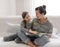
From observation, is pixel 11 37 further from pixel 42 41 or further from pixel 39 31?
pixel 42 41

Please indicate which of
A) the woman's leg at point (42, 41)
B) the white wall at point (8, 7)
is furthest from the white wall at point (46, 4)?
the woman's leg at point (42, 41)

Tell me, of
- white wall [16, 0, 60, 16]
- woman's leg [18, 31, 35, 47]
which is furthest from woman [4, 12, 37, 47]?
white wall [16, 0, 60, 16]

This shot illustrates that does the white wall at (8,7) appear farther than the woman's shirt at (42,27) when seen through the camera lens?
Yes

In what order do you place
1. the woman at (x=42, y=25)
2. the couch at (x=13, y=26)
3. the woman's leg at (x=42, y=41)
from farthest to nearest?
the couch at (x=13, y=26) < the woman at (x=42, y=25) < the woman's leg at (x=42, y=41)

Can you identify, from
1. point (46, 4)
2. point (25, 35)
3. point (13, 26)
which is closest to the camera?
point (25, 35)

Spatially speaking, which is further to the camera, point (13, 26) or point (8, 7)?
point (8, 7)

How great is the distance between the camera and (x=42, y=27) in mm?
2559

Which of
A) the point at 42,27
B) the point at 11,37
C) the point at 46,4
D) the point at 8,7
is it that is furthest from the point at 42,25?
the point at 8,7

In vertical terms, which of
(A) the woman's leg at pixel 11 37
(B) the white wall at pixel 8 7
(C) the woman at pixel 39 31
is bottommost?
(A) the woman's leg at pixel 11 37

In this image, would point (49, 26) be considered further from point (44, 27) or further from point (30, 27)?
point (30, 27)

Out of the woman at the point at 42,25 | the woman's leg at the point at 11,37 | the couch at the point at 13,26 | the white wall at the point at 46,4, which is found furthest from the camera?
the white wall at the point at 46,4

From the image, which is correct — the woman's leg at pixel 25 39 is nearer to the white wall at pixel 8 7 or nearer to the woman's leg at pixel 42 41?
the woman's leg at pixel 42 41

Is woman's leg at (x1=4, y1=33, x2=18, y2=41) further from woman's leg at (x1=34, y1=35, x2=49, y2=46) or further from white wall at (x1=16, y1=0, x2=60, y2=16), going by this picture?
white wall at (x1=16, y1=0, x2=60, y2=16)

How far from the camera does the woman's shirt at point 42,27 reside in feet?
8.23
